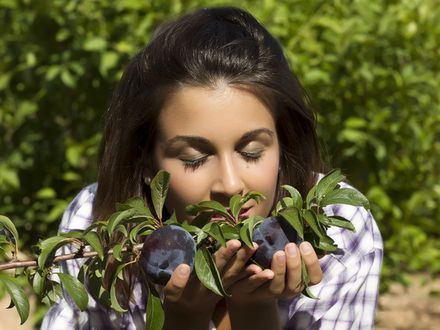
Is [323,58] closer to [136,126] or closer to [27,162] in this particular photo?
[27,162]

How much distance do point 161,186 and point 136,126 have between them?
0.60 meters

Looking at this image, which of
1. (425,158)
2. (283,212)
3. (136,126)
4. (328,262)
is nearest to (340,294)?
(328,262)

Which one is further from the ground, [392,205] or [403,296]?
[392,205]

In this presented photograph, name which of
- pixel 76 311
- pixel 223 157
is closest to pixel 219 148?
pixel 223 157

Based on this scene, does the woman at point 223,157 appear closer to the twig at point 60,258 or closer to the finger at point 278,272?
the finger at point 278,272

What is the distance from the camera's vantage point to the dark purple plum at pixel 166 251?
1658 millimetres

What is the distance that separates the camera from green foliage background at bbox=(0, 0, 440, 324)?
363 cm

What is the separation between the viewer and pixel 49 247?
1647 millimetres

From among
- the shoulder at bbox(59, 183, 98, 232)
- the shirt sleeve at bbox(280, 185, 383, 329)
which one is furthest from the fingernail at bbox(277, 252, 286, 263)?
the shoulder at bbox(59, 183, 98, 232)

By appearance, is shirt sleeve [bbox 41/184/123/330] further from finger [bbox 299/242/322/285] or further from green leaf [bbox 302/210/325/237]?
green leaf [bbox 302/210/325/237]

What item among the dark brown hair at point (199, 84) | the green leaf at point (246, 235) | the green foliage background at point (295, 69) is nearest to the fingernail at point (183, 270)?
the green leaf at point (246, 235)

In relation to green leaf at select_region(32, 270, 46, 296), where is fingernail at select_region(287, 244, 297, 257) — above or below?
below

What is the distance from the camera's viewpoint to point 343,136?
11.8ft

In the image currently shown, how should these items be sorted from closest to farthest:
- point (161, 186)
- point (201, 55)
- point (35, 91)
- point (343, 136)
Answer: point (161, 186)
point (201, 55)
point (343, 136)
point (35, 91)
